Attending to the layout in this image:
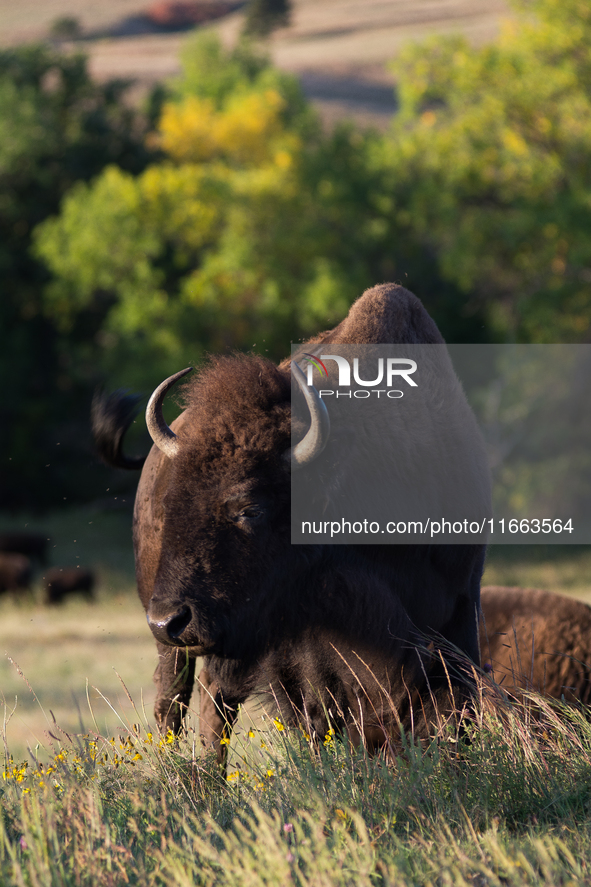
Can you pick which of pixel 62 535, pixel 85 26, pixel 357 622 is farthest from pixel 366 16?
pixel 357 622

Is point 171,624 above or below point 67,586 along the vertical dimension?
above

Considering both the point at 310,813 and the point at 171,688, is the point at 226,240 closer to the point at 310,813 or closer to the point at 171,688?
the point at 171,688

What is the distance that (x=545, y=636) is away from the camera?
22.4ft

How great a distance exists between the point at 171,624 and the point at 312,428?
3.75 ft

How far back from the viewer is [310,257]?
2580 centimetres

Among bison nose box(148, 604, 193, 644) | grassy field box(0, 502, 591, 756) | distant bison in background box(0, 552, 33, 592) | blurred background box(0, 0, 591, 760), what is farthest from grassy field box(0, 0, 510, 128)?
bison nose box(148, 604, 193, 644)

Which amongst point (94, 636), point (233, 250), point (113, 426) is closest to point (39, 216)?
point (233, 250)

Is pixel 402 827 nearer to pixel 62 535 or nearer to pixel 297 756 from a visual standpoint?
pixel 297 756

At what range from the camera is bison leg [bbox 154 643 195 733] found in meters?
5.30

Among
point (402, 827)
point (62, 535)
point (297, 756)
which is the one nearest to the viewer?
point (402, 827)

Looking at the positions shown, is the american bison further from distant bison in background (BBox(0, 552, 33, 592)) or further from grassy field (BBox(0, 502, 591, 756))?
distant bison in background (BBox(0, 552, 33, 592))

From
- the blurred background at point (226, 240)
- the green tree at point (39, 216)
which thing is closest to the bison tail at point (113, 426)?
the blurred background at point (226, 240)

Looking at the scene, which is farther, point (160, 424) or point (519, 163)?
point (519, 163)

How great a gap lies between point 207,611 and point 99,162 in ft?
99.8
